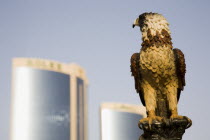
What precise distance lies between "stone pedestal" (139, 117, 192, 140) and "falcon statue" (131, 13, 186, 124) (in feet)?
0.89

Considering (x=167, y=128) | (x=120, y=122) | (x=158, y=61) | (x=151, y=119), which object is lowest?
(x=120, y=122)

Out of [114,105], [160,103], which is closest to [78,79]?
[114,105]

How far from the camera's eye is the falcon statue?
5.41 meters

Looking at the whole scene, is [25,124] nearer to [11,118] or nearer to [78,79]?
[11,118]

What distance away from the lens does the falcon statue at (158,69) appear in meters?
5.41

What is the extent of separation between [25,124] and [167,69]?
52.1m

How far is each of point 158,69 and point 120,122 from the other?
62.8m

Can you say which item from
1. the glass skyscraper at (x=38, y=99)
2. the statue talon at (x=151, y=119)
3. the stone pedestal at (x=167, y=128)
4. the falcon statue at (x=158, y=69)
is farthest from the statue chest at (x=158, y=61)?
the glass skyscraper at (x=38, y=99)

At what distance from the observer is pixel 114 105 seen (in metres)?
71.8

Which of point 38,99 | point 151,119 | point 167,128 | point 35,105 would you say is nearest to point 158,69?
point 151,119

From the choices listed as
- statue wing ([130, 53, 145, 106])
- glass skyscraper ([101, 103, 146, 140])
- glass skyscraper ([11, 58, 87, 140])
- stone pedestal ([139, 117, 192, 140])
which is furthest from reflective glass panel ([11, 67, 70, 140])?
stone pedestal ([139, 117, 192, 140])

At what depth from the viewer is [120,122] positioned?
67.4 metres

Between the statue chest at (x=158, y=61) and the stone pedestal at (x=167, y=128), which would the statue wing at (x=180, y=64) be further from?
the stone pedestal at (x=167, y=128)

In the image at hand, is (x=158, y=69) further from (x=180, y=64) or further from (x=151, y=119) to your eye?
(x=151, y=119)
